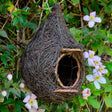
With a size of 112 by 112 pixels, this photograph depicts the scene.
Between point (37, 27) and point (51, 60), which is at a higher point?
point (37, 27)

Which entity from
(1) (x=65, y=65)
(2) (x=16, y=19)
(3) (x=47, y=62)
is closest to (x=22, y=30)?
(2) (x=16, y=19)

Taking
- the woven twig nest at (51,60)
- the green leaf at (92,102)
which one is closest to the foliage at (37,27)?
the green leaf at (92,102)

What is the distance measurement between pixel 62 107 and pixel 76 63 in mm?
383

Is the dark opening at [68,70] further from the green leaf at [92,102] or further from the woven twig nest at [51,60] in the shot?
the green leaf at [92,102]

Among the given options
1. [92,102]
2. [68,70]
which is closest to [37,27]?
[68,70]

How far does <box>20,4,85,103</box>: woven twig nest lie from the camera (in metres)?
1.40

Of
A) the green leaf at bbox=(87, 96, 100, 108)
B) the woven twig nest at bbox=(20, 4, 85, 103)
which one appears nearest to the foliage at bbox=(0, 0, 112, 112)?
the green leaf at bbox=(87, 96, 100, 108)

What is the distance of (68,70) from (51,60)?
26 cm

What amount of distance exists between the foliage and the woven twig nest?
0.13 metres

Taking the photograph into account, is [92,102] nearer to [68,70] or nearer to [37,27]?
[68,70]

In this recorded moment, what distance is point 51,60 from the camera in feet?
4.59

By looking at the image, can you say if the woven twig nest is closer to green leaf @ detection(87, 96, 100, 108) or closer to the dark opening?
the dark opening

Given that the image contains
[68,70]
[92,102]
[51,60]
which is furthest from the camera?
[92,102]

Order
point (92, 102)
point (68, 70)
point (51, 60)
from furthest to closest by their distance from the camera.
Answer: point (92, 102), point (68, 70), point (51, 60)
